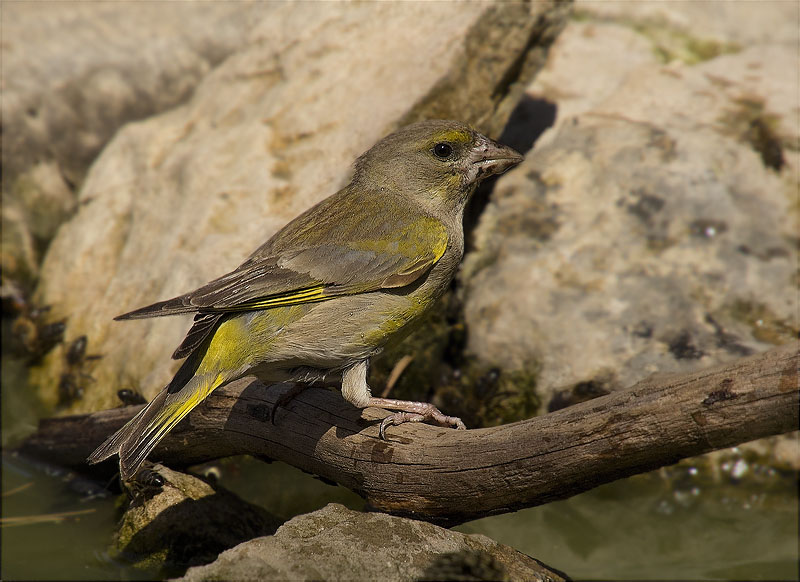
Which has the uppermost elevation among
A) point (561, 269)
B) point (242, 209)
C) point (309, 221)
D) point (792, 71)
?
point (309, 221)

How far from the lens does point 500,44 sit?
599 cm

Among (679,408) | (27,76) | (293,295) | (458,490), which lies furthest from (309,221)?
(27,76)

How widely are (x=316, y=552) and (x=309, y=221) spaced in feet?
5.78

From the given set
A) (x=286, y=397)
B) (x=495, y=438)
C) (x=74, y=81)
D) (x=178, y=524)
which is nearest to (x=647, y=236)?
(x=495, y=438)

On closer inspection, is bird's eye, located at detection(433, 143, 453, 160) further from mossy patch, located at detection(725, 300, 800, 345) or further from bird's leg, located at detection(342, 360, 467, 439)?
mossy patch, located at detection(725, 300, 800, 345)

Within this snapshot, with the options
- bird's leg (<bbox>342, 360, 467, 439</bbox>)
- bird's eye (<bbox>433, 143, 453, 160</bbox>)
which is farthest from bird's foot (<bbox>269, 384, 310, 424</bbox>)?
bird's eye (<bbox>433, 143, 453, 160</bbox>)

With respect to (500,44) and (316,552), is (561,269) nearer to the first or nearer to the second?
(500,44)

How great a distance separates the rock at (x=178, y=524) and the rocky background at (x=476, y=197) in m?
0.72

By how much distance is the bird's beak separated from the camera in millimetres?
4449

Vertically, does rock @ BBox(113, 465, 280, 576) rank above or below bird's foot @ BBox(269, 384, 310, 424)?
below

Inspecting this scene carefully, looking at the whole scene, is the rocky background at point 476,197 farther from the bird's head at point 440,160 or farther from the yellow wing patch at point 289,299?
the yellow wing patch at point 289,299

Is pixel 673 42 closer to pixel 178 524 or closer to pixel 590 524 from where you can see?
pixel 590 524

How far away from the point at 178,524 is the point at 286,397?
1055mm

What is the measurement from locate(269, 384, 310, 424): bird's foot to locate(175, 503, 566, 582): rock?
627 mm
